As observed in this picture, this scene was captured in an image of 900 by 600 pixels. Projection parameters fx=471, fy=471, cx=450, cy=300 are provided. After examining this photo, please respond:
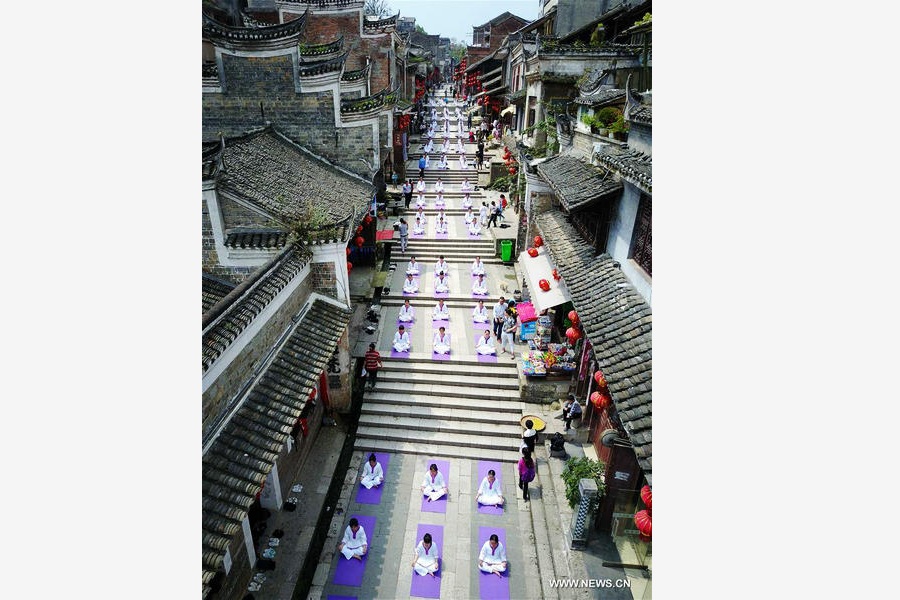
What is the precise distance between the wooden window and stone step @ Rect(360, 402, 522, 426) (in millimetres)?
6396

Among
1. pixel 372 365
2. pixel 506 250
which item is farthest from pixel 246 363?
pixel 506 250

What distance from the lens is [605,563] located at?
1020cm

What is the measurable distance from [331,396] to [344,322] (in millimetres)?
3157

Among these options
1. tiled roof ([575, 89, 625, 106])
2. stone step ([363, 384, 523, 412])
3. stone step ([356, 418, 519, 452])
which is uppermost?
tiled roof ([575, 89, 625, 106])

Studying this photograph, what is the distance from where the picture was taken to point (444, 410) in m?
14.8

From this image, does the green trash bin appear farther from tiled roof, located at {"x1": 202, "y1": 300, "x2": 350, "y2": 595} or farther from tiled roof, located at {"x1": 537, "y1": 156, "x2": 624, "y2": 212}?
tiled roof, located at {"x1": 202, "y1": 300, "x2": 350, "y2": 595}

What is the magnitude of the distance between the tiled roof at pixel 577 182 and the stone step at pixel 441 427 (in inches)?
266

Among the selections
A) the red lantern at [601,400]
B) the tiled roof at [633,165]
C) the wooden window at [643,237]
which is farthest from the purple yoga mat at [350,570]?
the tiled roof at [633,165]

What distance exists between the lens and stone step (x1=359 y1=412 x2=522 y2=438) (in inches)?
554

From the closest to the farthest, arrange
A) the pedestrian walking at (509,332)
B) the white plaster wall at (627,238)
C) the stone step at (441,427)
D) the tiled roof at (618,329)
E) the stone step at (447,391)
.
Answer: the tiled roof at (618,329) → the white plaster wall at (627,238) → the stone step at (441,427) → the stone step at (447,391) → the pedestrian walking at (509,332)

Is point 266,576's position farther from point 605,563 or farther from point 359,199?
point 359,199

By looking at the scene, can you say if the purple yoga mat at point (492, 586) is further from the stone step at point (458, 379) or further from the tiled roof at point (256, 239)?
the tiled roof at point (256, 239)

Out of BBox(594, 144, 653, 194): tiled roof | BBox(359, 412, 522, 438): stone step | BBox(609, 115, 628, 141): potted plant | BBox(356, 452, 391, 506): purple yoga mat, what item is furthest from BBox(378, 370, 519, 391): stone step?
BBox(609, 115, 628, 141): potted plant

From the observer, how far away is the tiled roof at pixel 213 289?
37.3 feet
